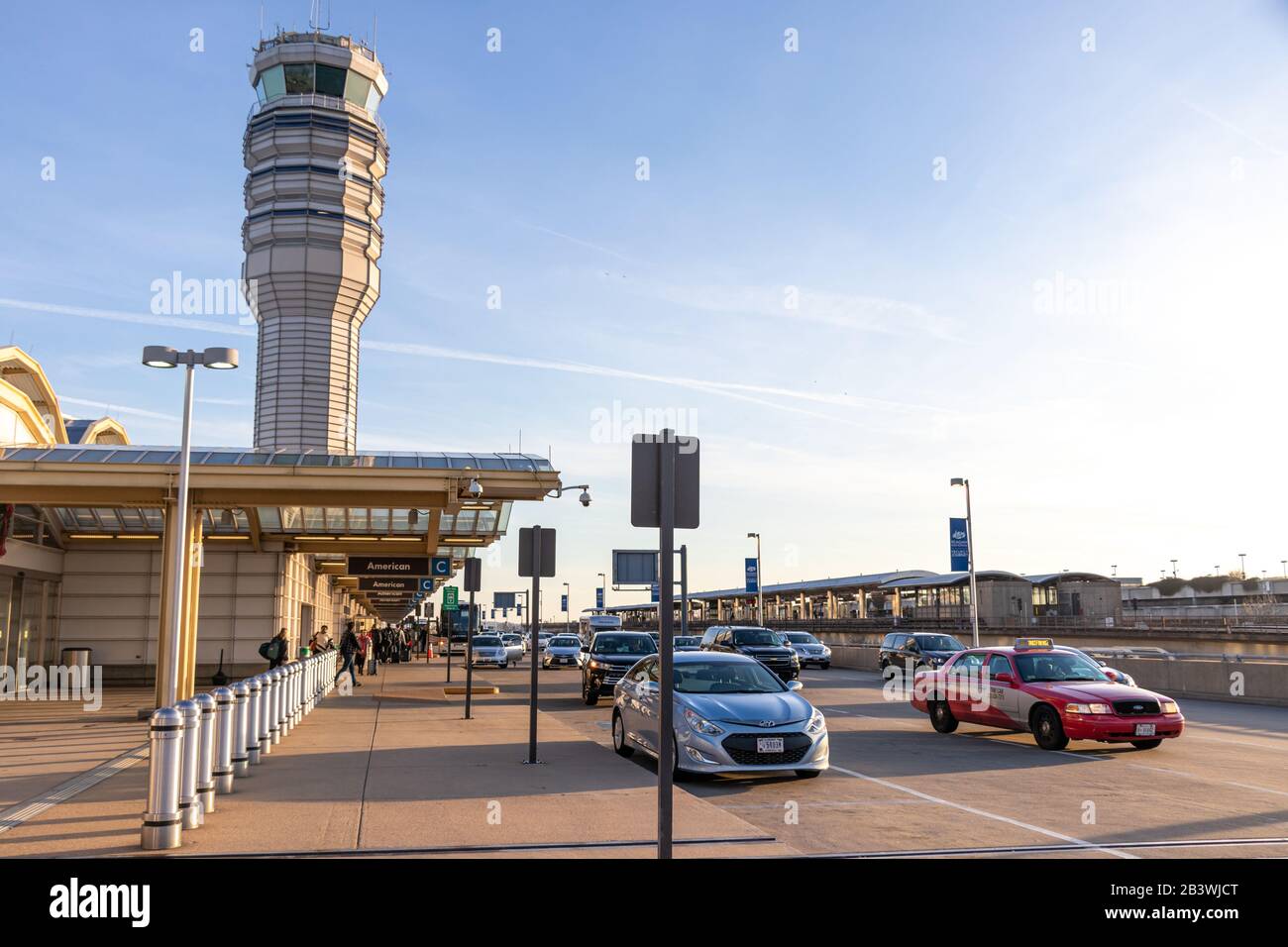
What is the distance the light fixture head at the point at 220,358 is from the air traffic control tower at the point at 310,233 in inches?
4343

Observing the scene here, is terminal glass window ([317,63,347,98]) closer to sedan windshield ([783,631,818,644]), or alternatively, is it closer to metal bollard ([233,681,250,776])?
sedan windshield ([783,631,818,644])

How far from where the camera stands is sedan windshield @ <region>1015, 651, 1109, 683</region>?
52.6 feet

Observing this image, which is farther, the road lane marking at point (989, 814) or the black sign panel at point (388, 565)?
the black sign panel at point (388, 565)

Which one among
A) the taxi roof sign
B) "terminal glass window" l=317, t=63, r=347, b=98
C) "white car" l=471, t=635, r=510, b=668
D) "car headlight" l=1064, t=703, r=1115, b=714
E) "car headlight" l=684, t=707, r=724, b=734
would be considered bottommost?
"white car" l=471, t=635, r=510, b=668

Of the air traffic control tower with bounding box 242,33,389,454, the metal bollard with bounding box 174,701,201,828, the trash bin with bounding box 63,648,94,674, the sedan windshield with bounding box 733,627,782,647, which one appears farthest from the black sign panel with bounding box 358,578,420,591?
the air traffic control tower with bounding box 242,33,389,454

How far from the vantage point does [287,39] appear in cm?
12694

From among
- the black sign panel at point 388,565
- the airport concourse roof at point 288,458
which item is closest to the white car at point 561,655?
the black sign panel at point 388,565

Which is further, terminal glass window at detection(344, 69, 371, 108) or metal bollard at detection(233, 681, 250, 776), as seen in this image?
terminal glass window at detection(344, 69, 371, 108)

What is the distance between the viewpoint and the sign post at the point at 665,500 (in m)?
7.05

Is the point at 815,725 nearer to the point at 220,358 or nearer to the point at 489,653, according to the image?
the point at 220,358

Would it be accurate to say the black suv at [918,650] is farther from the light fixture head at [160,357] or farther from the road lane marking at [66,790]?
the road lane marking at [66,790]

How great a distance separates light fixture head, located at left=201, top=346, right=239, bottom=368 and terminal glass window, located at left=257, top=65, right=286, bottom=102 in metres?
124
